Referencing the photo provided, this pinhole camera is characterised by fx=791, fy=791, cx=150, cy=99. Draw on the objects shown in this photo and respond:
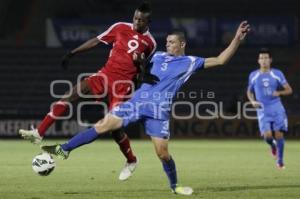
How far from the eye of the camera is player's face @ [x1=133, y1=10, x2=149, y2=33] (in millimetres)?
9083

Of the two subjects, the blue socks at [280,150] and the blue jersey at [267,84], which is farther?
the blue jersey at [267,84]

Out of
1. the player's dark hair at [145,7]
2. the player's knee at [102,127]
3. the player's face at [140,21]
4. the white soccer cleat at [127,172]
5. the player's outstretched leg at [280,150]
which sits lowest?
the player's outstretched leg at [280,150]

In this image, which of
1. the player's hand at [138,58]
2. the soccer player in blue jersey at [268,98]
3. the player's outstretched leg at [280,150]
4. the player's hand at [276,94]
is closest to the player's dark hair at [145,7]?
the player's hand at [138,58]

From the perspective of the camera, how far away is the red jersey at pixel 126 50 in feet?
30.8

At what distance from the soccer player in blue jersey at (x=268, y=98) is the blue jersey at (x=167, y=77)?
211 inches

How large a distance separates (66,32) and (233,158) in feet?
46.5

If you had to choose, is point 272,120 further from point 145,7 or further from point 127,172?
point 145,7

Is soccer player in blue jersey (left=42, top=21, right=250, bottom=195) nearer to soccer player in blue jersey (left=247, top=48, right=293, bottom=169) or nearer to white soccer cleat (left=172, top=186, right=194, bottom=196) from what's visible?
white soccer cleat (left=172, top=186, right=194, bottom=196)

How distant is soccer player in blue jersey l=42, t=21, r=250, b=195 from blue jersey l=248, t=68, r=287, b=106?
591cm

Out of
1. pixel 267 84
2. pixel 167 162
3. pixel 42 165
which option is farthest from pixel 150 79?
pixel 267 84

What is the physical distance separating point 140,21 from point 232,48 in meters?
1.50

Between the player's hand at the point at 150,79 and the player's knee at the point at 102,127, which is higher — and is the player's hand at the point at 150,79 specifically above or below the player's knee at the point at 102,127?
above

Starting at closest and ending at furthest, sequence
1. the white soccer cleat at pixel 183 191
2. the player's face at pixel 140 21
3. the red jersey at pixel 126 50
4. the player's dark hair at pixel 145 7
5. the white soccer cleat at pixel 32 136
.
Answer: the white soccer cleat at pixel 183 191
the white soccer cleat at pixel 32 136
the player's dark hair at pixel 145 7
the player's face at pixel 140 21
the red jersey at pixel 126 50

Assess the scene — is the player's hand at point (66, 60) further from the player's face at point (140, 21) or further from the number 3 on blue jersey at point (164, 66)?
the number 3 on blue jersey at point (164, 66)
